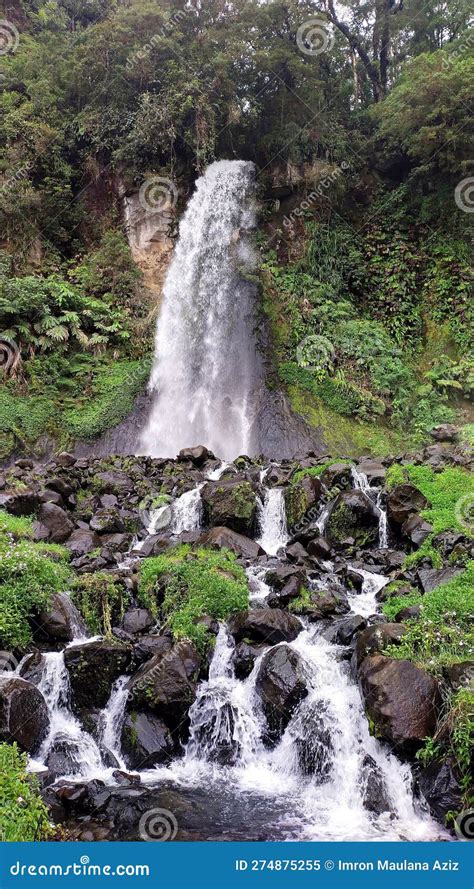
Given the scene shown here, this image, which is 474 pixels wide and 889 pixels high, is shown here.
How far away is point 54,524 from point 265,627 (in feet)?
18.3

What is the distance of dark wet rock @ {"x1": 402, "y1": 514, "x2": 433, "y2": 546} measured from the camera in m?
10.6

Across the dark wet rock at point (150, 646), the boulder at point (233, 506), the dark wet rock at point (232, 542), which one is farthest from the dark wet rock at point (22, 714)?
the boulder at point (233, 506)

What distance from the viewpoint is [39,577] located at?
8484mm

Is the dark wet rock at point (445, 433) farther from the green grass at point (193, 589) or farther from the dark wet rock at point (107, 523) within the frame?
the dark wet rock at point (107, 523)

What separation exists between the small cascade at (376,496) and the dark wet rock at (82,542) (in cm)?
576

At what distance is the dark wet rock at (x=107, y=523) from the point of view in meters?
11.9

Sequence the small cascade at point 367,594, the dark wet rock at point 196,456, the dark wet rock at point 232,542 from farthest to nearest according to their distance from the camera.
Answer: the dark wet rock at point 196,456
the dark wet rock at point 232,542
the small cascade at point 367,594

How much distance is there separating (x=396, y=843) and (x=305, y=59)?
2731 centimetres

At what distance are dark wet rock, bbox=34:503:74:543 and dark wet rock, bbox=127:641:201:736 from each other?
4.67 meters

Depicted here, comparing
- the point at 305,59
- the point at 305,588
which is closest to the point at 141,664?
the point at 305,588

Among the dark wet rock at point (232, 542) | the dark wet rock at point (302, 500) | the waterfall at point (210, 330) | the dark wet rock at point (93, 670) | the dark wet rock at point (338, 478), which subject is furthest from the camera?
the waterfall at point (210, 330)

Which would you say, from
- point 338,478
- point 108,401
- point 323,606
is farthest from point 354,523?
point 108,401

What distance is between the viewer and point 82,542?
11.1 metres

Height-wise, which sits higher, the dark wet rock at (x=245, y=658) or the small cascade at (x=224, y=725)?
the dark wet rock at (x=245, y=658)
